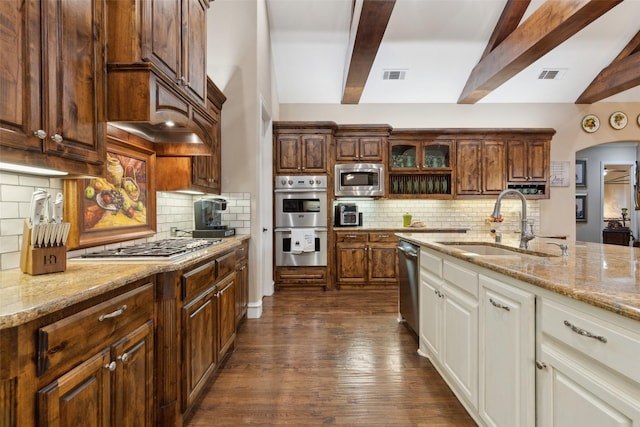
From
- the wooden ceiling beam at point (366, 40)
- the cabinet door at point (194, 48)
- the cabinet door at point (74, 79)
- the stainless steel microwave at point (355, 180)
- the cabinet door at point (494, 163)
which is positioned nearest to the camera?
the cabinet door at point (74, 79)

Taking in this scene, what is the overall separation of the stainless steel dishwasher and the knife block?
2361 millimetres

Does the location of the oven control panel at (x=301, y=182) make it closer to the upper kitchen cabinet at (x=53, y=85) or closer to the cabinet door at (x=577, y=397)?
the upper kitchen cabinet at (x=53, y=85)

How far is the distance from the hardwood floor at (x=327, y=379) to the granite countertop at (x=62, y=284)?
1013mm

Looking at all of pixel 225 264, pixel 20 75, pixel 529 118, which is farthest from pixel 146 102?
pixel 529 118

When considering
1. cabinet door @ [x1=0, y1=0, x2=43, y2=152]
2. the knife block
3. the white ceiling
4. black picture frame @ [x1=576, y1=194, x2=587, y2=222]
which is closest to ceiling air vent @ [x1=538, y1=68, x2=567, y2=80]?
the white ceiling

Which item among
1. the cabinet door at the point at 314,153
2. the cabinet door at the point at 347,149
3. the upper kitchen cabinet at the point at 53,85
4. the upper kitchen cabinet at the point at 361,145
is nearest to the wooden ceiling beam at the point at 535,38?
the upper kitchen cabinet at the point at 361,145

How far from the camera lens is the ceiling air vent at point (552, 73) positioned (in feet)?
16.3

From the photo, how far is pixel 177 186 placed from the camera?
263 centimetres

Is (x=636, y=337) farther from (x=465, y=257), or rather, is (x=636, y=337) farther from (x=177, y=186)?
(x=177, y=186)

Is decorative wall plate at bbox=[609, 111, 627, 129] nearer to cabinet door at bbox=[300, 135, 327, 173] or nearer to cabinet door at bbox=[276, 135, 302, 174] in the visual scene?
cabinet door at bbox=[300, 135, 327, 173]

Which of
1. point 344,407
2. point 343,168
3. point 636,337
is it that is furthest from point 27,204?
point 343,168

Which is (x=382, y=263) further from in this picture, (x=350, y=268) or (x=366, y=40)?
(x=366, y=40)

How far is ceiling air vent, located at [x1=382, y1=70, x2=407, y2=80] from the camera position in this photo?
5.00m

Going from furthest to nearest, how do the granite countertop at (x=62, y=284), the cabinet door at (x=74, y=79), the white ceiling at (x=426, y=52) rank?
1. the white ceiling at (x=426, y=52)
2. the cabinet door at (x=74, y=79)
3. the granite countertop at (x=62, y=284)
